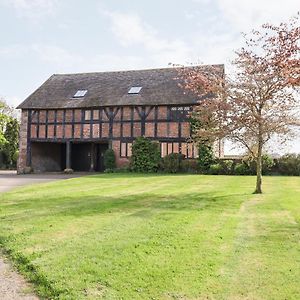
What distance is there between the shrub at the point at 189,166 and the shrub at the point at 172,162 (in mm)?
278

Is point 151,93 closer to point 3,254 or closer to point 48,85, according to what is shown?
point 48,85

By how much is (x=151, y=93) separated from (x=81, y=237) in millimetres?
23258

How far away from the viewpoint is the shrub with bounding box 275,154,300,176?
25.3 metres

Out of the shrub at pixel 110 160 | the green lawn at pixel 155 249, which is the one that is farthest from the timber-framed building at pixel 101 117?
the green lawn at pixel 155 249

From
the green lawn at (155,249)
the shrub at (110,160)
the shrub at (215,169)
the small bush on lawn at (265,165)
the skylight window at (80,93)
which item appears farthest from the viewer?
the skylight window at (80,93)

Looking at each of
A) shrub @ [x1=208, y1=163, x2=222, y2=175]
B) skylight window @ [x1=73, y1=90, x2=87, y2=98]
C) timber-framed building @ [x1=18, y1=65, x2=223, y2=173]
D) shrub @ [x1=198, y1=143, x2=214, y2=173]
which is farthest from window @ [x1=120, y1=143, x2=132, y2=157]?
shrub @ [x1=208, y1=163, x2=222, y2=175]

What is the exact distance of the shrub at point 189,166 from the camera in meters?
26.8

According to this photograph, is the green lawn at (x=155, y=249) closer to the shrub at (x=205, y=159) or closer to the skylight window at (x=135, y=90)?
the shrub at (x=205, y=159)

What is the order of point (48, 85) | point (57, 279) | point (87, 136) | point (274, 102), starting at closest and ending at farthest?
point (57, 279) → point (274, 102) → point (87, 136) → point (48, 85)

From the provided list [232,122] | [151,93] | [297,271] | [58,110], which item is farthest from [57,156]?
[297,271]

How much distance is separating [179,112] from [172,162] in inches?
145

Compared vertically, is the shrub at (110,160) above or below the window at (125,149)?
below

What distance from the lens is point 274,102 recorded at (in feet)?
43.3

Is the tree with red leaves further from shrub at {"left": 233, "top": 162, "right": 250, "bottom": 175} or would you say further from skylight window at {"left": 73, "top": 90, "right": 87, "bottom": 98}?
skylight window at {"left": 73, "top": 90, "right": 87, "bottom": 98}
